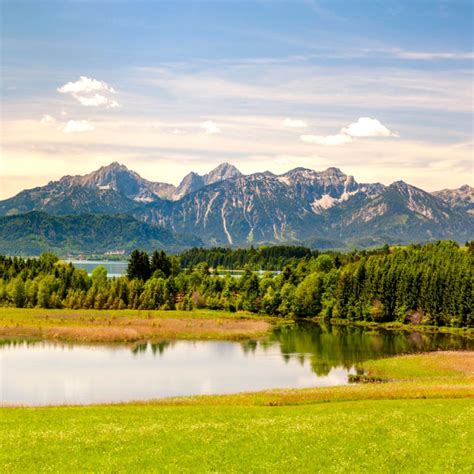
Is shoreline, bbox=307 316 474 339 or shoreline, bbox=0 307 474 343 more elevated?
shoreline, bbox=0 307 474 343

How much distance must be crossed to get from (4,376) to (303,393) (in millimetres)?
38320

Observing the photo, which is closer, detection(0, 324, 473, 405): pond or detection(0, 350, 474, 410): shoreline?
detection(0, 350, 474, 410): shoreline

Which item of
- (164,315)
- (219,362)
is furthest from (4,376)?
(164,315)

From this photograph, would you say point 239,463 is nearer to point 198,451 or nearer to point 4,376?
point 198,451

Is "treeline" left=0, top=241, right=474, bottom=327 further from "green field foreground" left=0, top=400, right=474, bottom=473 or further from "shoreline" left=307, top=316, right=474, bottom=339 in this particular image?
"green field foreground" left=0, top=400, right=474, bottom=473

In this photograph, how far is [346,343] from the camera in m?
117

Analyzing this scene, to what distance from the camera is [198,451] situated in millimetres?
35094

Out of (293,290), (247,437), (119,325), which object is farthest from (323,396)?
(293,290)

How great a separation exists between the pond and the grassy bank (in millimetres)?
7132

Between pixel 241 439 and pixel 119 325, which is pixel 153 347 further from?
pixel 241 439

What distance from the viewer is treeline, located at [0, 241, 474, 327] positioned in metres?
154

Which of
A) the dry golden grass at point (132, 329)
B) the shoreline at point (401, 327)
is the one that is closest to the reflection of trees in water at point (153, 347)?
the dry golden grass at point (132, 329)

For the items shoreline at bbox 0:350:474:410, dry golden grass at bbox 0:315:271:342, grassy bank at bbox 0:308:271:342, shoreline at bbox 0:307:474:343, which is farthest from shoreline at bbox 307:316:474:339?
shoreline at bbox 0:350:474:410

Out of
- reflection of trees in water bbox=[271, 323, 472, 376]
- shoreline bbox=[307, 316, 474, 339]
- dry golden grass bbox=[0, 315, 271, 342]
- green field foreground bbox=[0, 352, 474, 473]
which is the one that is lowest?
shoreline bbox=[307, 316, 474, 339]
